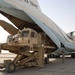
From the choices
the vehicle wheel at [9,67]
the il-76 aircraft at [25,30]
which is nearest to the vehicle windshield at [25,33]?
the il-76 aircraft at [25,30]

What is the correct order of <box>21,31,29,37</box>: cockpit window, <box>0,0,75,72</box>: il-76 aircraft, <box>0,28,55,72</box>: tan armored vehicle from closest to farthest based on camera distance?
<box>0,28,55,72</box>: tan armored vehicle, <box>0,0,75,72</box>: il-76 aircraft, <box>21,31,29,37</box>: cockpit window

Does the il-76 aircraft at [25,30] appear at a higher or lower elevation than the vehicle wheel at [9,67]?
higher

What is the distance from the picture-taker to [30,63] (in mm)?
14195

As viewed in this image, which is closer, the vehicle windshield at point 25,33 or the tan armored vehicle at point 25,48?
the tan armored vehicle at point 25,48

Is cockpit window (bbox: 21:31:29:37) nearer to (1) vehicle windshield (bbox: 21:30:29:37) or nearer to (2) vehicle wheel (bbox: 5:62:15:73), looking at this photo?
(1) vehicle windshield (bbox: 21:30:29:37)

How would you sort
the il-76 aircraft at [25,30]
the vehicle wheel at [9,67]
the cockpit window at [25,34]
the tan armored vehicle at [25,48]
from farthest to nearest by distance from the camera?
the cockpit window at [25,34] < the il-76 aircraft at [25,30] < the tan armored vehicle at [25,48] < the vehicle wheel at [9,67]

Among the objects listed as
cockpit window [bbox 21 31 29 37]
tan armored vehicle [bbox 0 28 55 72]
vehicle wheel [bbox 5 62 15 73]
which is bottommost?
vehicle wheel [bbox 5 62 15 73]

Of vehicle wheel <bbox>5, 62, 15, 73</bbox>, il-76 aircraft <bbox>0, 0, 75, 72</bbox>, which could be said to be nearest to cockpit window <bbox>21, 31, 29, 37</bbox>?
il-76 aircraft <bbox>0, 0, 75, 72</bbox>

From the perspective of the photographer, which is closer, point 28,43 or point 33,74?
point 33,74

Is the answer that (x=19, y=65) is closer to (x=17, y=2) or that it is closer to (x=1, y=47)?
(x=1, y=47)

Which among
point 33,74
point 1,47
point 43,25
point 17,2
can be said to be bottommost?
point 33,74

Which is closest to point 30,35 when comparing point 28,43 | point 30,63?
point 28,43

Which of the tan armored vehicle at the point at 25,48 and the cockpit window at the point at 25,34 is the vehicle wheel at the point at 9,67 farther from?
the cockpit window at the point at 25,34

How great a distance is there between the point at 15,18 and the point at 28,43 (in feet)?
10.2
